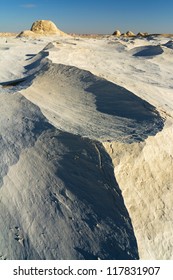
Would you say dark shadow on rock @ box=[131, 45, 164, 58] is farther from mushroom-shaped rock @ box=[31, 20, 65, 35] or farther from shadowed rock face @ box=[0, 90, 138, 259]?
mushroom-shaped rock @ box=[31, 20, 65, 35]

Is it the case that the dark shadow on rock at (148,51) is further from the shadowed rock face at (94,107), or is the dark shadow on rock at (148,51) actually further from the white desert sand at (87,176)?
the white desert sand at (87,176)

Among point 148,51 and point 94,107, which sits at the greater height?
point 148,51

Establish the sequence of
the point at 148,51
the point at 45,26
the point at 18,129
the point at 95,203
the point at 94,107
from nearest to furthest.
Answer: the point at 95,203
the point at 18,129
the point at 94,107
the point at 148,51
the point at 45,26

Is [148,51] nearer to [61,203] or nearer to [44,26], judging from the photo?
[61,203]

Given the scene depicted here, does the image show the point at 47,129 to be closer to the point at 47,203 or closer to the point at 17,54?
the point at 47,203

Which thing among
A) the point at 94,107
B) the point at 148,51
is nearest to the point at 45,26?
the point at 148,51

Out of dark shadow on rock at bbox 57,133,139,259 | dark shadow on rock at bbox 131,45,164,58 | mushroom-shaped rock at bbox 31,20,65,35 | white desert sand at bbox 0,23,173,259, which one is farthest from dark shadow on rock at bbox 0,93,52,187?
mushroom-shaped rock at bbox 31,20,65,35

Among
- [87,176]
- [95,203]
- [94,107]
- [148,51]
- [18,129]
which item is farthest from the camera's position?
[148,51]

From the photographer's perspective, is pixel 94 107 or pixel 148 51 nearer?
pixel 94 107
